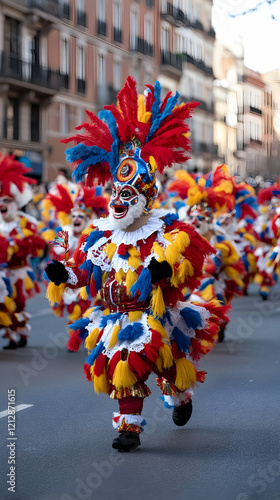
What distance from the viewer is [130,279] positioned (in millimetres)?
5879

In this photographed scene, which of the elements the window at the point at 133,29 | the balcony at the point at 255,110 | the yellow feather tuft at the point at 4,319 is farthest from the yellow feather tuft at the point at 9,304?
the balcony at the point at 255,110

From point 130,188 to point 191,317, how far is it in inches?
37.3

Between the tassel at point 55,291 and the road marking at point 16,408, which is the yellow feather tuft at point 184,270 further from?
the road marking at point 16,408

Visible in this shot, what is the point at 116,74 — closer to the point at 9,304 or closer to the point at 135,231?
the point at 9,304

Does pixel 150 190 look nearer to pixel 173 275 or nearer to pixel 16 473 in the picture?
pixel 173 275

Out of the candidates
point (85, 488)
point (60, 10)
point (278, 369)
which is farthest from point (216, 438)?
point (60, 10)

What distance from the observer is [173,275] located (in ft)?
18.9

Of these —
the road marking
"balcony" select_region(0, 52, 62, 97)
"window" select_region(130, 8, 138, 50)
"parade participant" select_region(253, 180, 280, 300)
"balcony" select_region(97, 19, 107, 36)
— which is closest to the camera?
the road marking

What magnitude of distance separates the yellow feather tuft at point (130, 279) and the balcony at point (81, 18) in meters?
29.1

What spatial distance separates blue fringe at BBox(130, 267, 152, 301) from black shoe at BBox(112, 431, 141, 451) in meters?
0.85

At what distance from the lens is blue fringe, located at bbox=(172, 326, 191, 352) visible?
595cm

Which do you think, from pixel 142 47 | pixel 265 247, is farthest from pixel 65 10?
pixel 265 247

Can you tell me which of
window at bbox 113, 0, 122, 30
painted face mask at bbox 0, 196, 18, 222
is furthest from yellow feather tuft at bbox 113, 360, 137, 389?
window at bbox 113, 0, 122, 30

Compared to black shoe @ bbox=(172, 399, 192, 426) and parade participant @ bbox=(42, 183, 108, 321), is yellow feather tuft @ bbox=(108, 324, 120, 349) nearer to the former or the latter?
black shoe @ bbox=(172, 399, 192, 426)
